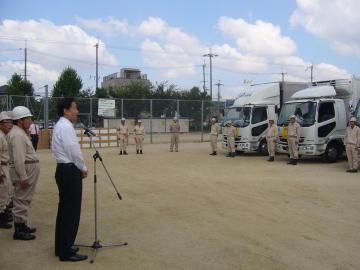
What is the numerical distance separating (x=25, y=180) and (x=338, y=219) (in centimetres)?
528

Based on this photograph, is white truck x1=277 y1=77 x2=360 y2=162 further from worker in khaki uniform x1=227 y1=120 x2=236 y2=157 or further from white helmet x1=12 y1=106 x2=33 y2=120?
white helmet x1=12 y1=106 x2=33 y2=120

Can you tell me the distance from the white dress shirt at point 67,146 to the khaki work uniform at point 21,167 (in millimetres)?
900

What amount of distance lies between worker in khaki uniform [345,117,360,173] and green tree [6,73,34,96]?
3860 centimetres

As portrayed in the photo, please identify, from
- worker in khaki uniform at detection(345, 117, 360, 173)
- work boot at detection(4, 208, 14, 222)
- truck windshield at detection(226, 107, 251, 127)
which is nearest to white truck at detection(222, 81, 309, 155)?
truck windshield at detection(226, 107, 251, 127)

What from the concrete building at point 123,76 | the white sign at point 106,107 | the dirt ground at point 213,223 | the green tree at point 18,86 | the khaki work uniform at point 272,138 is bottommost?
the dirt ground at point 213,223

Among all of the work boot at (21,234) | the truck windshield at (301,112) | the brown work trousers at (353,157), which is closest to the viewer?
the work boot at (21,234)

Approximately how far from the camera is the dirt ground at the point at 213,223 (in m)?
5.84

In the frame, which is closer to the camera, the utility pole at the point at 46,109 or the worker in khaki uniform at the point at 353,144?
the worker in khaki uniform at the point at 353,144

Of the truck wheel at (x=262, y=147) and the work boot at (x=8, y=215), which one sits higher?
the truck wheel at (x=262, y=147)

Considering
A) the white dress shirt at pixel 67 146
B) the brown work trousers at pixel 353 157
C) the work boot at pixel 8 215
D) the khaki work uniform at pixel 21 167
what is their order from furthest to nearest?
the brown work trousers at pixel 353 157 → the work boot at pixel 8 215 → the khaki work uniform at pixel 21 167 → the white dress shirt at pixel 67 146

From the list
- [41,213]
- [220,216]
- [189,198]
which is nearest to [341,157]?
[189,198]

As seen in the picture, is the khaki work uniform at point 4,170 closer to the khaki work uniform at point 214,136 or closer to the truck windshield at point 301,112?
the truck windshield at point 301,112

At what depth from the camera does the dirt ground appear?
5.84 m

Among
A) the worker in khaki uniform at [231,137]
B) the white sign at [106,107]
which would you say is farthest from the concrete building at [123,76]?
the worker in khaki uniform at [231,137]
